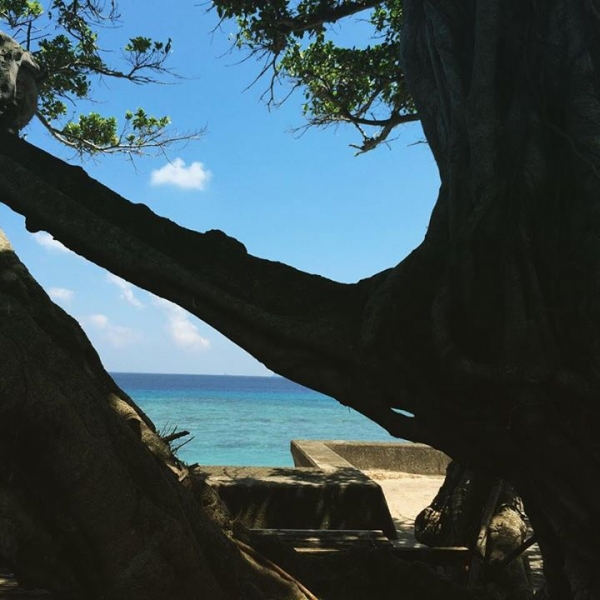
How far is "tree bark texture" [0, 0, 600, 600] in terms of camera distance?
3164 millimetres

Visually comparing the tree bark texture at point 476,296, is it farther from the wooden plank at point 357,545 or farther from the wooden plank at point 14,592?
the wooden plank at point 14,592

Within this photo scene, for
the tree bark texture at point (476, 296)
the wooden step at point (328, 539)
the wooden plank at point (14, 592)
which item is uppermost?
the tree bark texture at point (476, 296)

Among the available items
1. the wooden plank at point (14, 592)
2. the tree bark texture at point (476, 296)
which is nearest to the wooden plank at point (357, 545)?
the tree bark texture at point (476, 296)

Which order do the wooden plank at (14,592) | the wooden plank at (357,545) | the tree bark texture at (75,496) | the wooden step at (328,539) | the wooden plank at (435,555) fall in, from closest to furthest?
the tree bark texture at (75,496) → the wooden plank at (14,592) → the wooden plank at (435,555) → the wooden plank at (357,545) → the wooden step at (328,539)

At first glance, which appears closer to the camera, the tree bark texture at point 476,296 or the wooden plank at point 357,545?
the tree bark texture at point 476,296

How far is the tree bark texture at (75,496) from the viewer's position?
2318 mm

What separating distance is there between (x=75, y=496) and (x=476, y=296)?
2.08 m

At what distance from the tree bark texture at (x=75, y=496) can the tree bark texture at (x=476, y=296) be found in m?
1.03

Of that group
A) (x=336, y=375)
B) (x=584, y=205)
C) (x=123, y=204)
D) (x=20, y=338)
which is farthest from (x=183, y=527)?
(x=584, y=205)

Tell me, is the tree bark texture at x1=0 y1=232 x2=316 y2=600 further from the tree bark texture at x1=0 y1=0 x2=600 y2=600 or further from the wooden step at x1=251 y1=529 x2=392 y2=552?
the wooden step at x1=251 y1=529 x2=392 y2=552

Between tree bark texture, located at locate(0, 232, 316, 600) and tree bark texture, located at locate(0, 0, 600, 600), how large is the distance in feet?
3.38

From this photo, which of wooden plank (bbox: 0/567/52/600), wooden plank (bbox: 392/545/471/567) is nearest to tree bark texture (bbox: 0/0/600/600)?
wooden plank (bbox: 392/545/471/567)

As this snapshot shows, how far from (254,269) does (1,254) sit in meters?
1.27

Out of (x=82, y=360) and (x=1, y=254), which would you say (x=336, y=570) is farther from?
(x=1, y=254)
